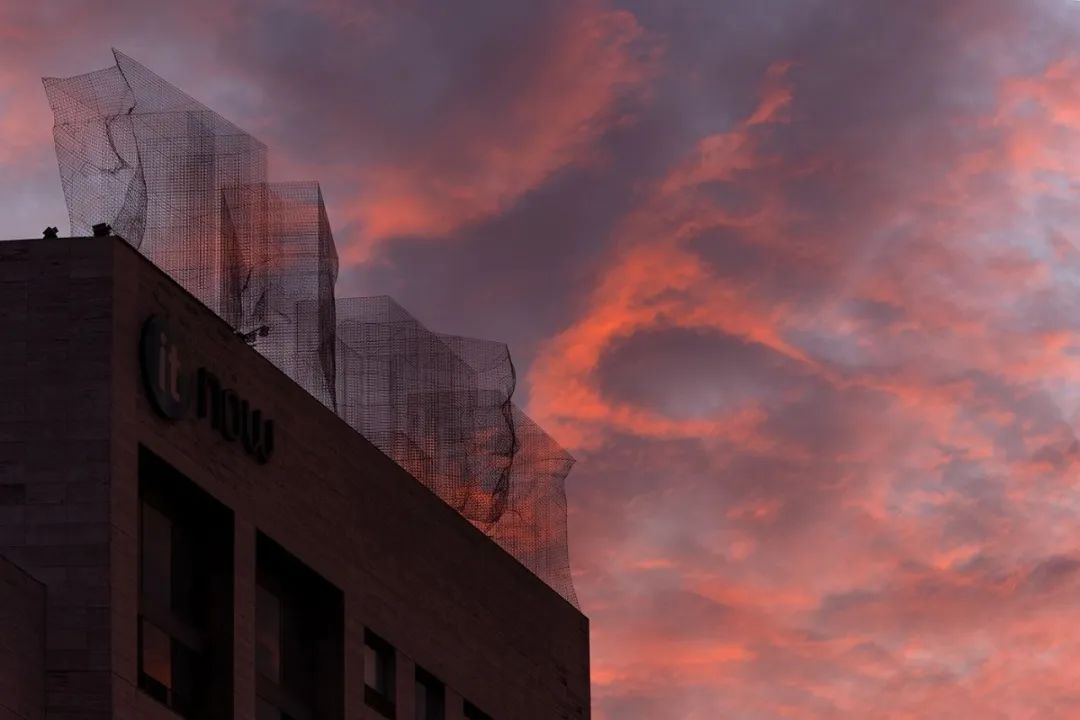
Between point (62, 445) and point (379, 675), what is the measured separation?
17.1 meters

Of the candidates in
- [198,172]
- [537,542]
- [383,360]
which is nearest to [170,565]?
[198,172]

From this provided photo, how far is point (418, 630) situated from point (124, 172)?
15430mm

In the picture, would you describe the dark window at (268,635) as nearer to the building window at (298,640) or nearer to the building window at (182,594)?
the building window at (298,640)

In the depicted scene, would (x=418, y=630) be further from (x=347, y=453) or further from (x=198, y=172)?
(x=198, y=172)

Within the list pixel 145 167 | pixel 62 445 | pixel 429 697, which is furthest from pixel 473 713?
pixel 62 445

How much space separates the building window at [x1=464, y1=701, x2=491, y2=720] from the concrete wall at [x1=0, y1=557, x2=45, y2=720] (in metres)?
23.5

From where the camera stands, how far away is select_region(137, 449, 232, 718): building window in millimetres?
50812

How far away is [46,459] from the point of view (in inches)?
1889

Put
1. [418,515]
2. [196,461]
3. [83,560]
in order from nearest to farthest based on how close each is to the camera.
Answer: [83,560], [196,461], [418,515]

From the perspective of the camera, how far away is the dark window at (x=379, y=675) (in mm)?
62125

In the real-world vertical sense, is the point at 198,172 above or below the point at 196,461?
above

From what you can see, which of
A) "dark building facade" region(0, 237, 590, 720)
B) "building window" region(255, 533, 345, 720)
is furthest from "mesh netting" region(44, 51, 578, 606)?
"building window" region(255, 533, 345, 720)

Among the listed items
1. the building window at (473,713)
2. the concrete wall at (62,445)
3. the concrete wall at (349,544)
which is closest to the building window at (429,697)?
the concrete wall at (349,544)

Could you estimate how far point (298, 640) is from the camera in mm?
59469
